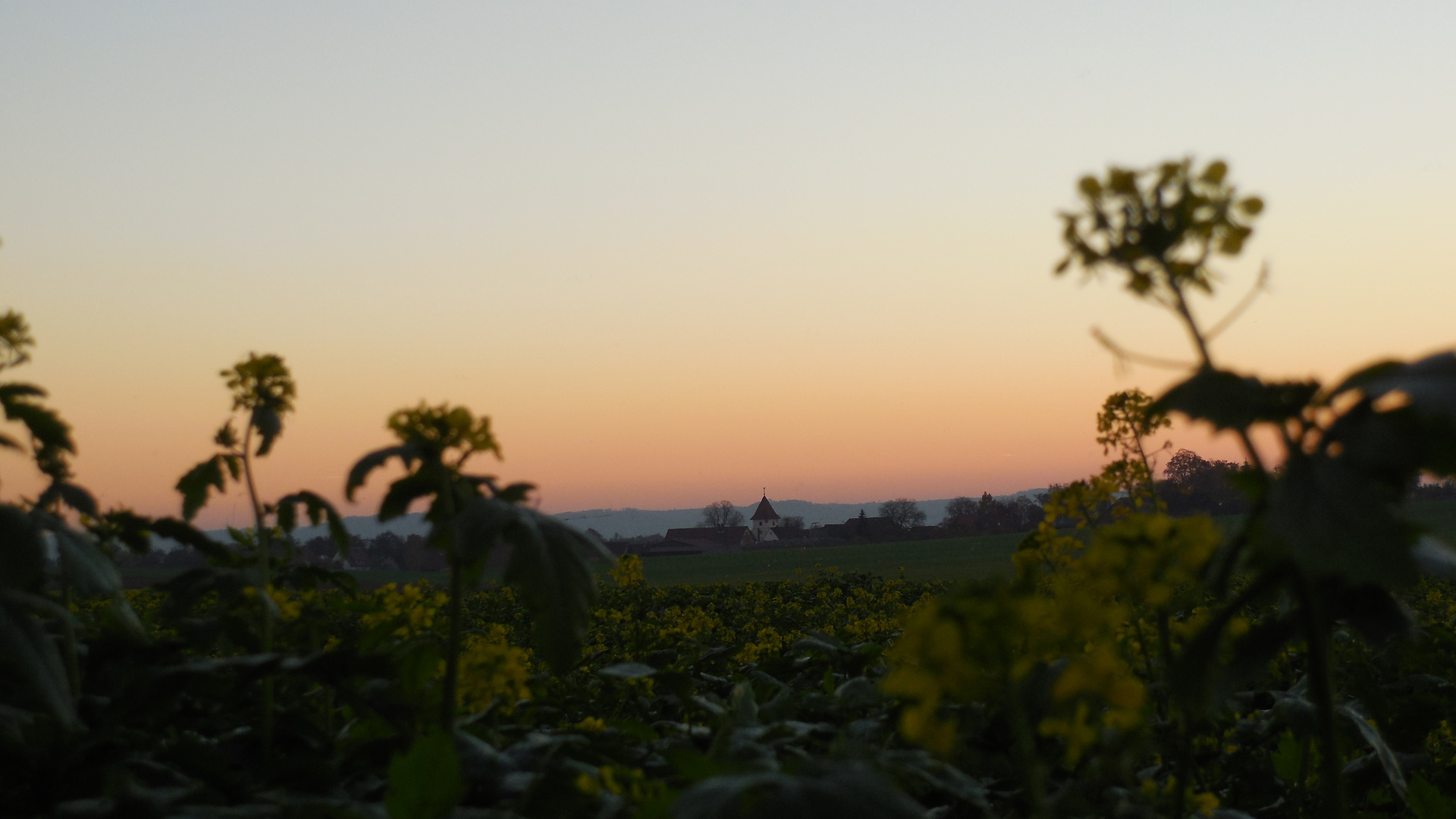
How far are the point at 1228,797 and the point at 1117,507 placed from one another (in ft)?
3.43

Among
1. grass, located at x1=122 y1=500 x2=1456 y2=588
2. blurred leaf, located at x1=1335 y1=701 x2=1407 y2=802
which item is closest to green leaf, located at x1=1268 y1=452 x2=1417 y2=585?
blurred leaf, located at x1=1335 y1=701 x2=1407 y2=802

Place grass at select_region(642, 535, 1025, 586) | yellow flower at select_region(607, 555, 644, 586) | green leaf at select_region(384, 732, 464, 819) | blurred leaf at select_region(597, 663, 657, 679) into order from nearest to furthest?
green leaf at select_region(384, 732, 464, 819) < blurred leaf at select_region(597, 663, 657, 679) < yellow flower at select_region(607, 555, 644, 586) < grass at select_region(642, 535, 1025, 586)

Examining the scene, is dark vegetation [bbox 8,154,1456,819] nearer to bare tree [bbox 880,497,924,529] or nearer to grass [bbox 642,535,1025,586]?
grass [bbox 642,535,1025,586]

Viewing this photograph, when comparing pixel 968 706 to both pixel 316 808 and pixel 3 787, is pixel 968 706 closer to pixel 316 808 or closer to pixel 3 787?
pixel 316 808

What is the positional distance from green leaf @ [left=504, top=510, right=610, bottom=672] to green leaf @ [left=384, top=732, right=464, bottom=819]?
426mm

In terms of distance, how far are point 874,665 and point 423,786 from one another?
256 cm

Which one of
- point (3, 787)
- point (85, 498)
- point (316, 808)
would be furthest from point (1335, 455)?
point (85, 498)

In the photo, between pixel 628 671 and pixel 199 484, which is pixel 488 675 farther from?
pixel 199 484

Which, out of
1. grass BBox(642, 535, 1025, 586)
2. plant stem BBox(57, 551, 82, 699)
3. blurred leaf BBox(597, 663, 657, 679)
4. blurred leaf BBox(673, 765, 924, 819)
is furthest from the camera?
grass BBox(642, 535, 1025, 586)

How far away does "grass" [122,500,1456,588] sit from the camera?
3684cm

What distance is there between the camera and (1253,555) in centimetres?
133

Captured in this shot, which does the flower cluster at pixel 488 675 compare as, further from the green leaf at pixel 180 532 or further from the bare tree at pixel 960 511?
the bare tree at pixel 960 511

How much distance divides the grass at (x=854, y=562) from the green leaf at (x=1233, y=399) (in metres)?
30.2

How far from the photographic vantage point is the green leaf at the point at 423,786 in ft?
4.61
